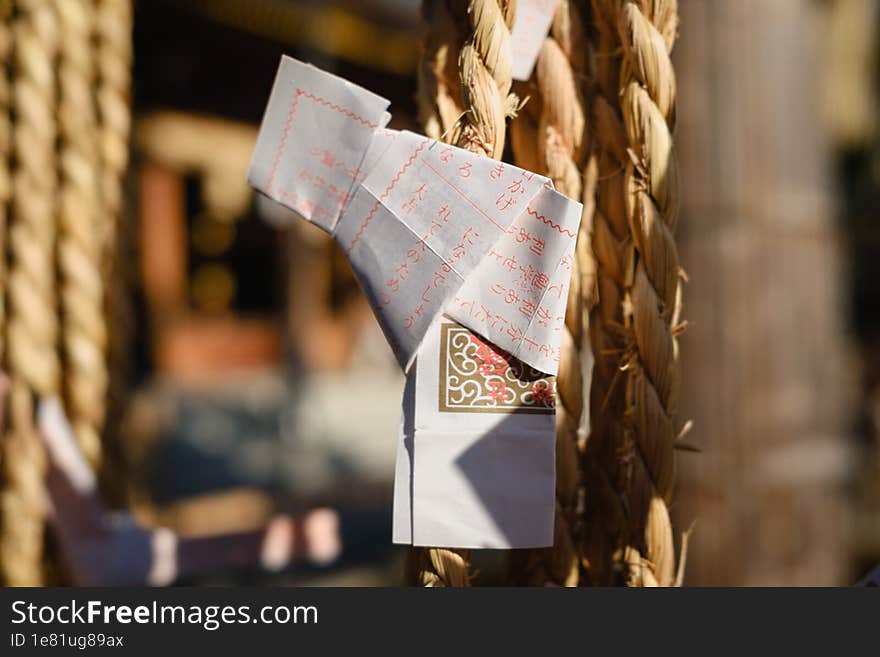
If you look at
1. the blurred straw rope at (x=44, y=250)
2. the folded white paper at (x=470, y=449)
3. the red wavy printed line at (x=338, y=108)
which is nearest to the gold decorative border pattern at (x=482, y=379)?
the folded white paper at (x=470, y=449)

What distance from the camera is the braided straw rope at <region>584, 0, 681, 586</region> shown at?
1.21 ft

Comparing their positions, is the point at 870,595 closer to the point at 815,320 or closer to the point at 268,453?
the point at 815,320

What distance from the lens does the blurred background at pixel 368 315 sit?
0.73 m

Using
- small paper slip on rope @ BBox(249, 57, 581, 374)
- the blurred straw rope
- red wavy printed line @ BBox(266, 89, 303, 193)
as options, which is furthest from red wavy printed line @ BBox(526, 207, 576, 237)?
the blurred straw rope

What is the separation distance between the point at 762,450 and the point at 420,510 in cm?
49

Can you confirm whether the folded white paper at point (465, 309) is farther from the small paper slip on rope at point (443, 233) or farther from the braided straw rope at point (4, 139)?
the braided straw rope at point (4, 139)

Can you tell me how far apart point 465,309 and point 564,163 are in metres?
0.10

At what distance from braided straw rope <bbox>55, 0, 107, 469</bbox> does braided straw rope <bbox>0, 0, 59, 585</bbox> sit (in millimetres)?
12

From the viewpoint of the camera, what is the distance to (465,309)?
357 mm

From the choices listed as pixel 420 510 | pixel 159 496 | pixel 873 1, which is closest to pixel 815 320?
pixel 420 510

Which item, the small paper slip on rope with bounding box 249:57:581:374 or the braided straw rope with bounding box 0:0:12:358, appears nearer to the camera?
the small paper slip on rope with bounding box 249:57:581:374

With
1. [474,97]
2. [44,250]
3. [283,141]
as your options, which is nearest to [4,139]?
[44,250]

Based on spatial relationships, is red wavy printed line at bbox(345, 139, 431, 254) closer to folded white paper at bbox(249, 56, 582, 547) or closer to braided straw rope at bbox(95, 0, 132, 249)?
folded white paper at bbox(249, 56, 582, 547)

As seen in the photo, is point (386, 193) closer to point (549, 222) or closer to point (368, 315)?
point (549, 222)
